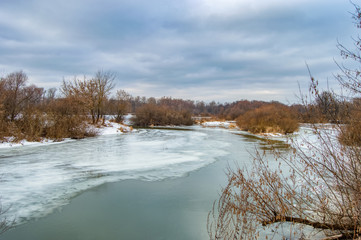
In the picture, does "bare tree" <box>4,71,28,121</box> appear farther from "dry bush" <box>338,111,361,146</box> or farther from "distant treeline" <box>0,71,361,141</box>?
"dry bush" <box>338,111,361,146</box>

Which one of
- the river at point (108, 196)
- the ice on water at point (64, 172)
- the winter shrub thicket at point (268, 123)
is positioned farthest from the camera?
the winter shrub thicket at point (268, 123)

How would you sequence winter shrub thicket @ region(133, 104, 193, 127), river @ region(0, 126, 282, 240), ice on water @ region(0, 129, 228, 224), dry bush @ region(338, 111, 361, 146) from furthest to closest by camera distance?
winter shrub thicket @ region(133, 104, 193, 127)
ice on water @ region(0, 129, 228, 224)
river @ region(0, 126, 282, 240)
dry bush @ region(338, 111, 361, 146)

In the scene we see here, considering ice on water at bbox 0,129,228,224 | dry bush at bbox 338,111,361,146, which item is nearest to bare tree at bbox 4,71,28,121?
ice on water at bbox 0,129,228,224

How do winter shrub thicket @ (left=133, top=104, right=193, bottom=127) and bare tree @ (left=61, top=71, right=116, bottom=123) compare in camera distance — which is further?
winter shrub thicket @ (left=133, top=104, right=193, bottom=127)

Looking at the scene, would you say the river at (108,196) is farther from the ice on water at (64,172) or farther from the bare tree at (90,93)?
the bare tree at (90,93)

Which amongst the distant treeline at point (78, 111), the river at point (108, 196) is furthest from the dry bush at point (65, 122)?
the river at point (108, 196)

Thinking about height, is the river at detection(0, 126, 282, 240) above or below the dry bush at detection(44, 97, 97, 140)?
below

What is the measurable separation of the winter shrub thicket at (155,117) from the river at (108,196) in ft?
93.9

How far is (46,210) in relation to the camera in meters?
4.44

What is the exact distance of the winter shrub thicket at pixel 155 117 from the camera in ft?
124

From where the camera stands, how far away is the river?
371cm

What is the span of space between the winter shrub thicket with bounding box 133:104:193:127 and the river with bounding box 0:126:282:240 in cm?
2863

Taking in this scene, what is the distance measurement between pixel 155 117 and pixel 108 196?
33.4m

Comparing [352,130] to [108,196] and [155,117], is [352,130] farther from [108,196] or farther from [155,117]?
Result: [155,117]
